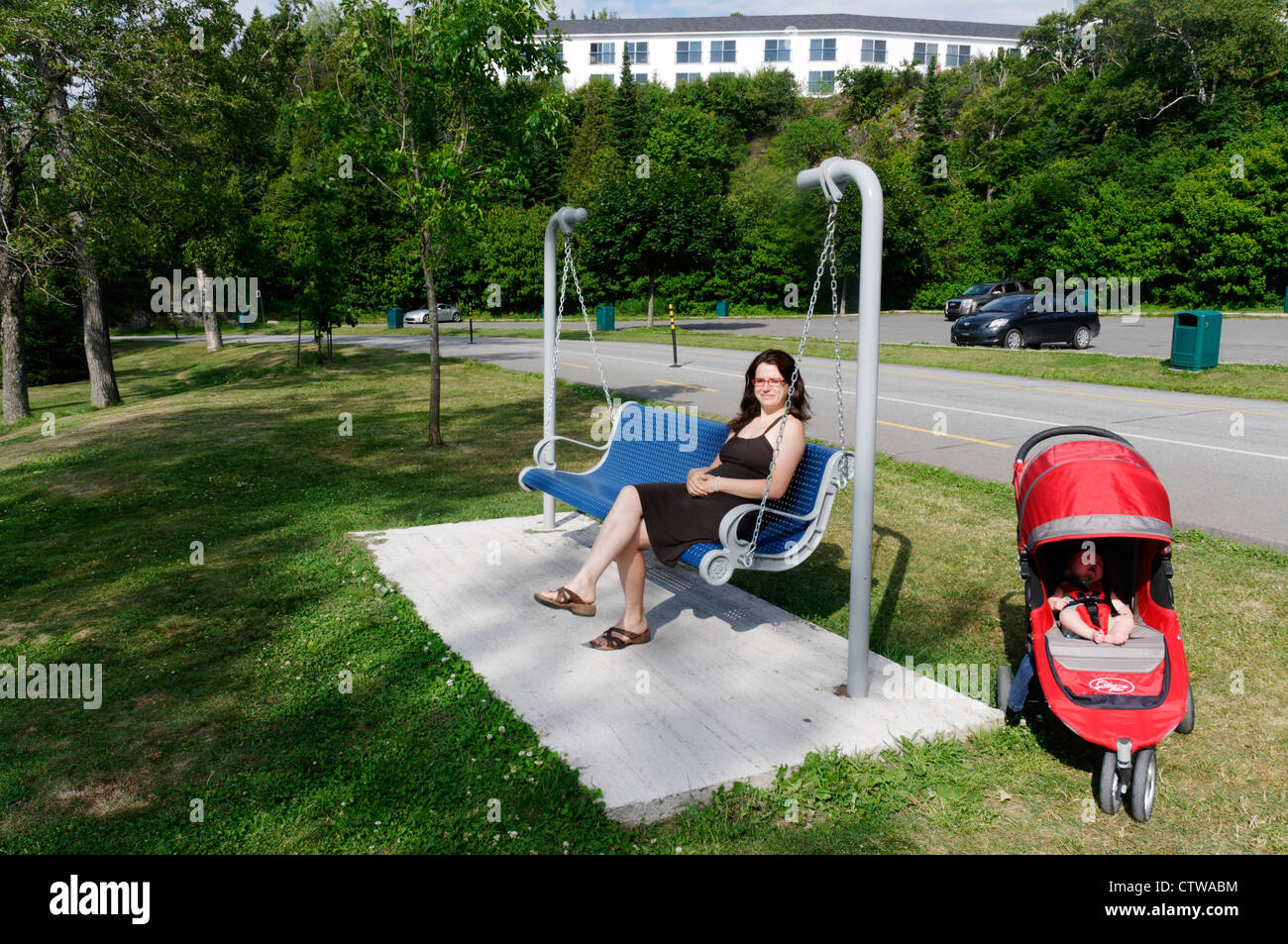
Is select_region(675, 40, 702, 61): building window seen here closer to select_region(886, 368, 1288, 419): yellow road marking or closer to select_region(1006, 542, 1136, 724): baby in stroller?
select_region(886, 368, 1288, 419): yellow road marking

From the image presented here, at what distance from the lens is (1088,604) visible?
414 centimetres

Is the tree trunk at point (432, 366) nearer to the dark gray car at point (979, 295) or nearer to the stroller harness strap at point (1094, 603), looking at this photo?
the stroller harness strap at point (1094, 603)

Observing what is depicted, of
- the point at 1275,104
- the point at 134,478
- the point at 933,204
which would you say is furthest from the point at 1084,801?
the point at 1275,104

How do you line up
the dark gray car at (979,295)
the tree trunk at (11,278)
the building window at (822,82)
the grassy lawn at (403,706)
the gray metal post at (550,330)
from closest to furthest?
the grassy lawn at (403,706)
the gray metal post at (550,330)
the tree trunk at (11,278)
the dark gray car at (979,295)
the building window at (822,82)

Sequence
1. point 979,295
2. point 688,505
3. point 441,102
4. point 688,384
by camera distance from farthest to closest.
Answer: point 979,295
point 688,384
point 441,102
point 688,505

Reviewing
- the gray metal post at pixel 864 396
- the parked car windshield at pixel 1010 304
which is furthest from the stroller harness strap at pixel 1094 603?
the parked car windshield at pixel 1010 304

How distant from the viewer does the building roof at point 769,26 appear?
87.4 m

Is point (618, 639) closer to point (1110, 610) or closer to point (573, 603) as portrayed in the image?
point (573, 603)

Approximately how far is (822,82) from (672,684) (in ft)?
297

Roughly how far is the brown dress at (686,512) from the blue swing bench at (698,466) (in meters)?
0.08

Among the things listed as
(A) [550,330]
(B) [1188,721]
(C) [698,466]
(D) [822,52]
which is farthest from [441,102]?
(D) [822,52]

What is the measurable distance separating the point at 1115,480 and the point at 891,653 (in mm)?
1515

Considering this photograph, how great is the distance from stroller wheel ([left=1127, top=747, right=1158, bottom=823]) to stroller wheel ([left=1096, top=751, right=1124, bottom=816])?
5 cm
